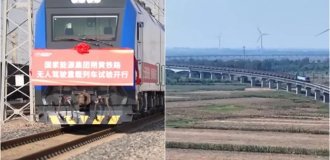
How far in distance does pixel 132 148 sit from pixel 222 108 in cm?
669

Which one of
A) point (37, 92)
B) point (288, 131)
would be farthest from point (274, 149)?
point (37, 92)

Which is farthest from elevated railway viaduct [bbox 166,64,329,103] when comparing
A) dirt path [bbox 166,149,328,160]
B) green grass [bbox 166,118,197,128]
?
dirt path [bbox 166,149,328,160]

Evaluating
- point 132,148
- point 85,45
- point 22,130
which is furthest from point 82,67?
point 22,130

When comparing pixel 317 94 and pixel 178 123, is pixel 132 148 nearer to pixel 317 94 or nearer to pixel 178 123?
pixel 178 123

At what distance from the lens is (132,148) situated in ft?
33.1

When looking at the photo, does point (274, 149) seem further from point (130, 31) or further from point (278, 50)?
point (130, 31)

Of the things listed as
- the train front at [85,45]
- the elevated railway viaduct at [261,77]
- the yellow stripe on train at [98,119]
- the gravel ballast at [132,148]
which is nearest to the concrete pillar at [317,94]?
the elevated railway viaduct at [261,77]

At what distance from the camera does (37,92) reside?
37.5 feet

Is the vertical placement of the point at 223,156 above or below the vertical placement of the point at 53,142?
above

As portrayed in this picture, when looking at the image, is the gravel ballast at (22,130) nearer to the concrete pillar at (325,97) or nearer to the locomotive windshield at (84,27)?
the locomotive windshield at (84,27)

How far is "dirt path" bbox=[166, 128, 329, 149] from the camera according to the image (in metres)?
3.27

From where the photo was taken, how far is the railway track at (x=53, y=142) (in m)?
9.10

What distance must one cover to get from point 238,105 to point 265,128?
23 centimetres

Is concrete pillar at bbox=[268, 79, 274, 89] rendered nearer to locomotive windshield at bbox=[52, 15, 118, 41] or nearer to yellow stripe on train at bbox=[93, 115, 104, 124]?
locomotive windshield at bbox=[52, 15, 118, 41]
